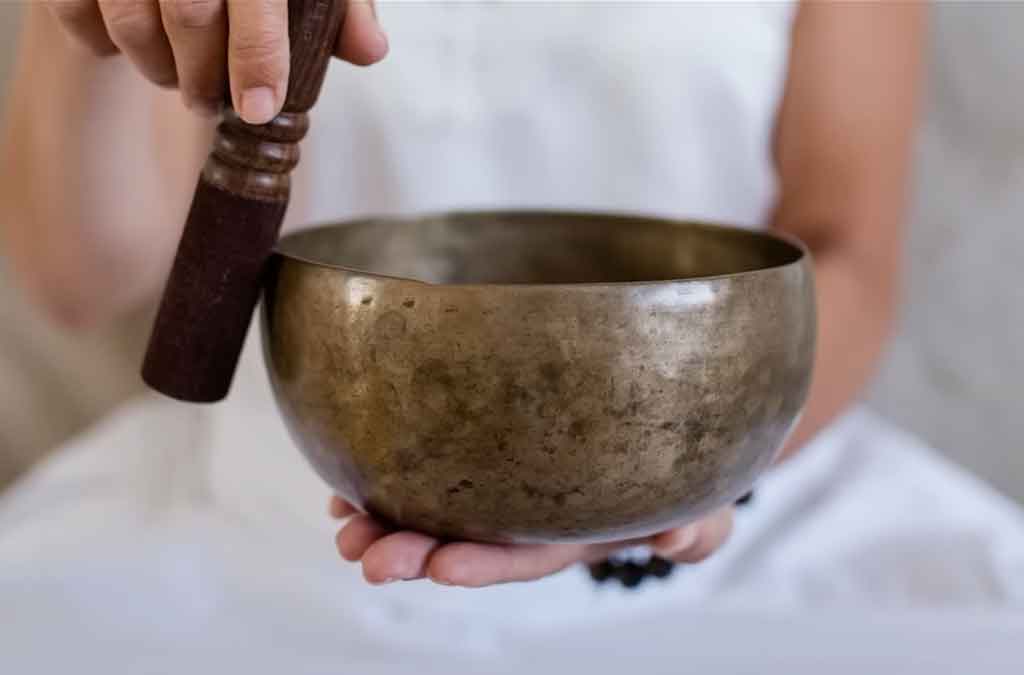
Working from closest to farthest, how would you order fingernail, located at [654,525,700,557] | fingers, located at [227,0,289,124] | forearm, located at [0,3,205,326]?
fingers, located at [227,0,289,124] → fingernail, located at [654,525,700,557] → forearm, located at [0,3,205,326]

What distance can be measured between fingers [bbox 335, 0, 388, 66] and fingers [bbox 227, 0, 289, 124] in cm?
3

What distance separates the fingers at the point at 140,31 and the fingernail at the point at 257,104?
0.06 meters

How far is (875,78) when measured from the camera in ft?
3.04

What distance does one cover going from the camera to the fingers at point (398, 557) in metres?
0.48

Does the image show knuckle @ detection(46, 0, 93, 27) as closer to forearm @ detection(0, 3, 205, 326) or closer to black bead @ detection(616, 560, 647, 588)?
forearm @ detection(0, 3, 205, 326)

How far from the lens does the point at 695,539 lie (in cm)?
59

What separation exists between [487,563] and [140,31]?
274mm

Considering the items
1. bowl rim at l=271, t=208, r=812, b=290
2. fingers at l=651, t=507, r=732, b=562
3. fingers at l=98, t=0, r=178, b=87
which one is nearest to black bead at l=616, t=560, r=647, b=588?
fingers at l=651, t=507, r=732, b=562

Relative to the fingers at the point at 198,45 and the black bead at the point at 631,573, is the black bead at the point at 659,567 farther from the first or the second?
the fingers at the point at 198,45

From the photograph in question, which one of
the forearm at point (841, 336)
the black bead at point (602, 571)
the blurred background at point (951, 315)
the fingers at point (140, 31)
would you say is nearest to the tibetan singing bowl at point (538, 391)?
the fingers at point (140, 31)

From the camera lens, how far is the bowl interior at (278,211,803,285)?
651 millimetres

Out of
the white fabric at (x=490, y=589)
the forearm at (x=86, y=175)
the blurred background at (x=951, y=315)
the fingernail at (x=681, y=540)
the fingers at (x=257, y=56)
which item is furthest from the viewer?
the blurred background at (x=951, y=315)

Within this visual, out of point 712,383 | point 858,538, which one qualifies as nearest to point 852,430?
point 858,538

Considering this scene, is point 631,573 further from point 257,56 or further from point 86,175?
point 86,175
